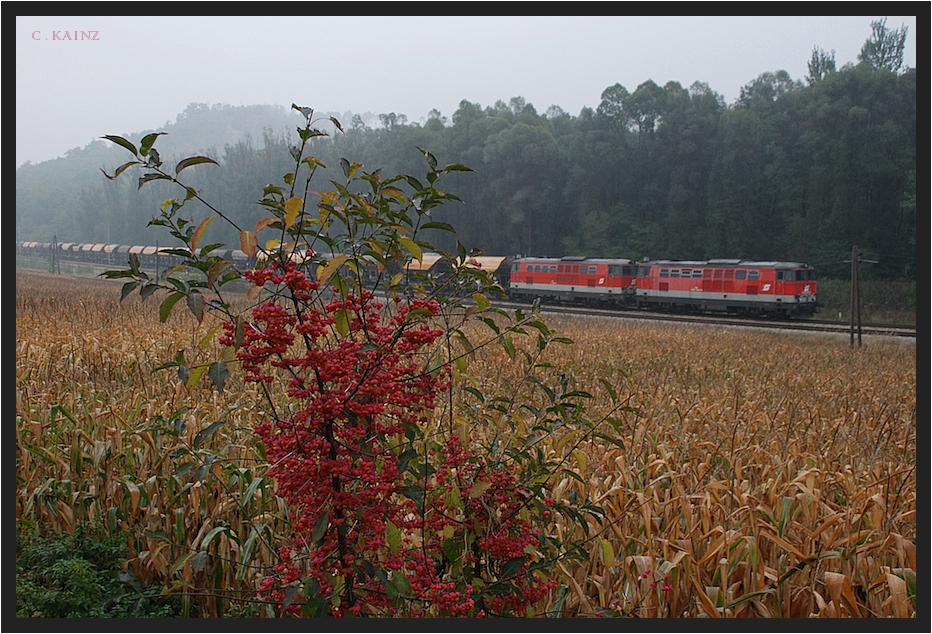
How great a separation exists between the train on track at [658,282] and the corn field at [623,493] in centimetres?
1168

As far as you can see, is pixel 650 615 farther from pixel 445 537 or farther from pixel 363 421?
pixel 363 421

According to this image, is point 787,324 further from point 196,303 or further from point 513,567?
point 196,303

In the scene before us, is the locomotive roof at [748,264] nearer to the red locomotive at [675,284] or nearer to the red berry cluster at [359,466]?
the red locomotive at [675,284]

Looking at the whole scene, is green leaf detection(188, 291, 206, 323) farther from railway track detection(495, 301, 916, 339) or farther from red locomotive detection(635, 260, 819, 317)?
red locomotive detection(635, 260, 819, 317)

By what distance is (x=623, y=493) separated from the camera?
2.75m

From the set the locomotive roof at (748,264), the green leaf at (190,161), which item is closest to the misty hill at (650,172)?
the locomotive roof at (748,264)

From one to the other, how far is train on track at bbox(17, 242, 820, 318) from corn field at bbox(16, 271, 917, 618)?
11680 mm

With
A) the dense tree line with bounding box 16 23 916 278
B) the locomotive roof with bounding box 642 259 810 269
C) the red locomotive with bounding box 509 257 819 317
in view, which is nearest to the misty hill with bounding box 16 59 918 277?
the dense tree line with bounding box 16 23 916 278

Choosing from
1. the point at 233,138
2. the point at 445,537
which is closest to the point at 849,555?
the point at 445,537

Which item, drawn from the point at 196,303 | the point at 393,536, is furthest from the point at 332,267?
the point at 393,536

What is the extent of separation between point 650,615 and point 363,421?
1226 mm

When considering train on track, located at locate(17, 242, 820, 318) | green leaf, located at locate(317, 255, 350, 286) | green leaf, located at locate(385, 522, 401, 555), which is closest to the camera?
green leaf, located at locate(317, 255, 350, 286)

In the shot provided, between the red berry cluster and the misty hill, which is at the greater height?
the misty hill

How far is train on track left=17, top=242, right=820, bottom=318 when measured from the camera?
16.4 m
